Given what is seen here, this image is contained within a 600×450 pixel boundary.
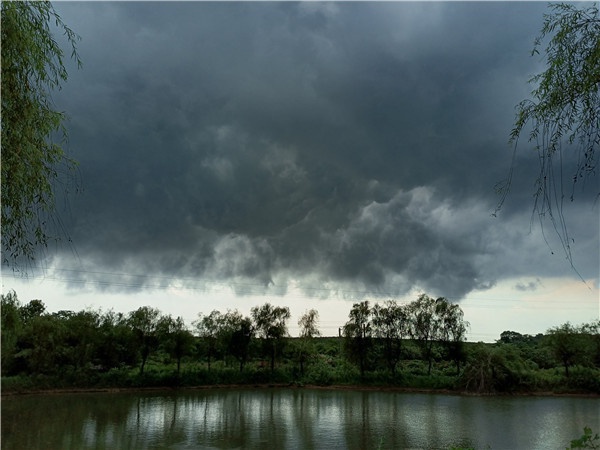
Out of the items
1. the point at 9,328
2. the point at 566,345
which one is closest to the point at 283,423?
the point at 9,328

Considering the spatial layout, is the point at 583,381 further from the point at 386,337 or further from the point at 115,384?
the point at 115,384

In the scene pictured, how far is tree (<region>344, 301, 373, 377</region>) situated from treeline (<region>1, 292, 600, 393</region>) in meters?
0.13

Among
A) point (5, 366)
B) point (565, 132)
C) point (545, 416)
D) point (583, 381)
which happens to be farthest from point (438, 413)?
point (5, 366)

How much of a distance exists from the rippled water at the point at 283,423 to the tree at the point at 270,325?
19807 millimetres

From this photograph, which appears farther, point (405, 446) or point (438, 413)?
point (438, 413)

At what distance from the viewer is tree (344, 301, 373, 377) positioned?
57656 millimetres

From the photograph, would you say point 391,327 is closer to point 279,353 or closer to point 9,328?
point 279,353

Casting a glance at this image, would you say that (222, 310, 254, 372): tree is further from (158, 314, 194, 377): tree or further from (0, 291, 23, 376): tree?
(0, 291, 23, 376): tree

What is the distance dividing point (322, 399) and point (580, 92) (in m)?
41.4

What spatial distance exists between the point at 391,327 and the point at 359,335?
15.4 feet

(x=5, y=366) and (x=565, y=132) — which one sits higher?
(x=565, y=132)

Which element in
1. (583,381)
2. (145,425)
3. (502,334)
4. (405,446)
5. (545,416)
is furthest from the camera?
(502,334)

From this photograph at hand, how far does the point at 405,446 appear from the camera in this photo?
1927cm

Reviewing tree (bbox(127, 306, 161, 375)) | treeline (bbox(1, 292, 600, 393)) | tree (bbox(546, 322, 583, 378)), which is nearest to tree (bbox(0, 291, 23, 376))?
treeline (bbox(1, 292, 600, 393))
